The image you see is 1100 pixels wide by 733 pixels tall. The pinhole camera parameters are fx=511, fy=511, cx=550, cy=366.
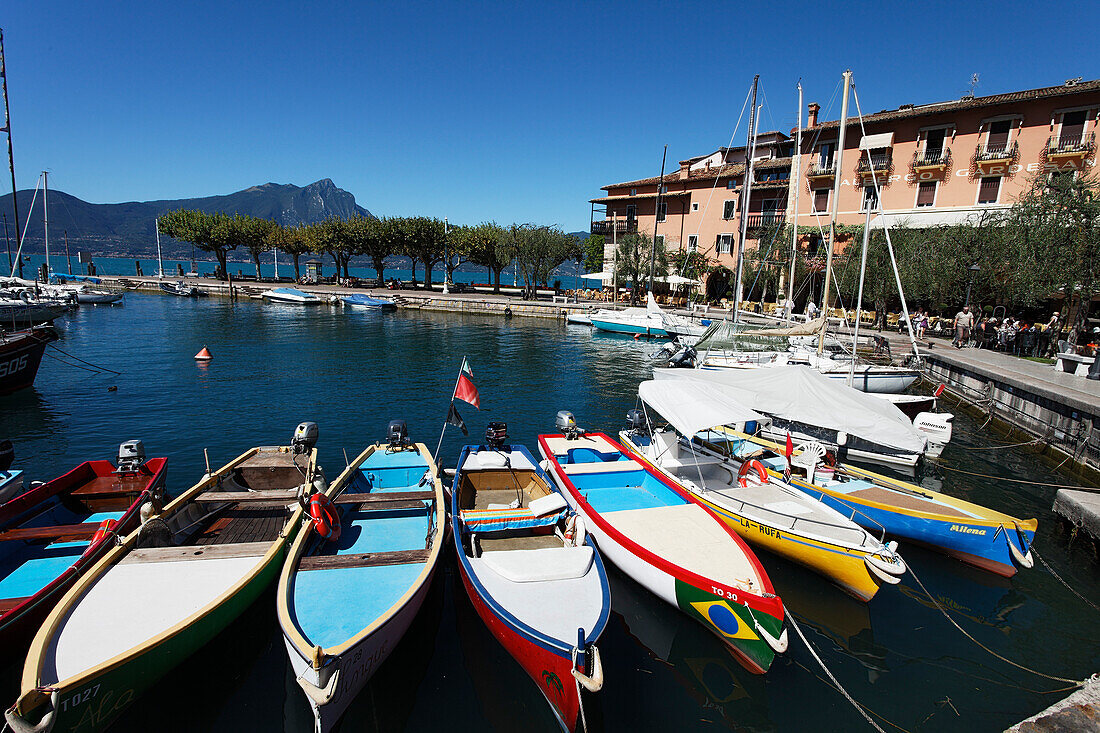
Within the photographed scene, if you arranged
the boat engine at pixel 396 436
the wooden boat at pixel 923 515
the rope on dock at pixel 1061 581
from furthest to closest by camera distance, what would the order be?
the boat engine at pixel 396 436 < the wooden boat at pixel 923 515 < the rope on dock at pixel 1061 581

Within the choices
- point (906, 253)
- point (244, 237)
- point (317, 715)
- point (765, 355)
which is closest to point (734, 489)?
point (317, 715)

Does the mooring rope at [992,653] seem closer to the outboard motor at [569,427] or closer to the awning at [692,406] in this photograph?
the awning at [692,406]

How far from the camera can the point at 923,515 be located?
10.7 meters

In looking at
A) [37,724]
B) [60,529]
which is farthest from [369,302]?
[37,724]

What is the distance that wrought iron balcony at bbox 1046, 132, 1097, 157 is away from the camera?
35656mm

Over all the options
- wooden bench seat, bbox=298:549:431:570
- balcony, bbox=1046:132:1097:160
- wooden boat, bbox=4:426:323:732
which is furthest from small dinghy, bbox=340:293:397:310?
balcony, bbox=1046:132:1097:160

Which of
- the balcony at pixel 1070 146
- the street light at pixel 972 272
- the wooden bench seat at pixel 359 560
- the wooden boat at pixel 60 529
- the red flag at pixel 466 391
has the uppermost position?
the balcony at pixel 1070 146

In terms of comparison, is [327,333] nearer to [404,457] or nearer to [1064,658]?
[404,457]

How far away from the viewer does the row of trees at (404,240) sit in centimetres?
6688

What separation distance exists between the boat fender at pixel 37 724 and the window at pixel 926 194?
54.6 metres

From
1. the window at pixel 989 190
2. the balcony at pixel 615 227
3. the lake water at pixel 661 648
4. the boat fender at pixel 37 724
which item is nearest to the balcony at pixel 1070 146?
the window at pixel 989 190

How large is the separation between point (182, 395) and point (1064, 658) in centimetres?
2856

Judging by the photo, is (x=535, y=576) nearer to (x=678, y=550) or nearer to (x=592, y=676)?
(x=592, y=676)

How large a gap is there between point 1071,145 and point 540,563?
5011 cm
